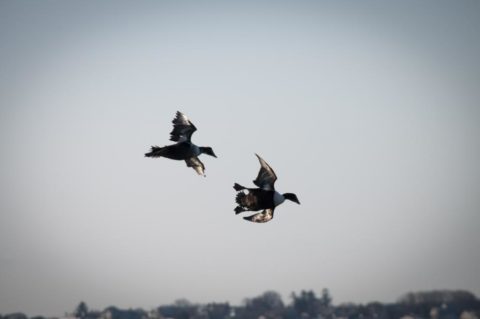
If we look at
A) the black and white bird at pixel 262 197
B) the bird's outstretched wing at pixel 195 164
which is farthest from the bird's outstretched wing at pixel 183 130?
the black and white bird at pixel 262 197

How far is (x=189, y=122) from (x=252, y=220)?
6.12m

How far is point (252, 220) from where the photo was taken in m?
28.7

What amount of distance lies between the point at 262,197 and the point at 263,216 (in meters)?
0.76

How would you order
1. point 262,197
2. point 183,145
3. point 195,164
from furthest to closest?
point 195,164 < point 183,145 < point 262,197

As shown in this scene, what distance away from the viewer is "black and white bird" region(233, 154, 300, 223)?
28.5 m

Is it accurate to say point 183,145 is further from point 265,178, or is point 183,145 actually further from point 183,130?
point 265,178

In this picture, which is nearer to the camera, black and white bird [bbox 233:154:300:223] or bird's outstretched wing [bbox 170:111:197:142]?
black and white bird [bbox 233:154:300:223]

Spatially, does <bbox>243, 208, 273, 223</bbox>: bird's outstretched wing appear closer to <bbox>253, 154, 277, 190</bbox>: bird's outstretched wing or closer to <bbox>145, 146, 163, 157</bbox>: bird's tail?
<bbox>253, 154, 277, 190</bbox>: bird's outstretched wing

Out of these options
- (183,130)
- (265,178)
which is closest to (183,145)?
(183,130)

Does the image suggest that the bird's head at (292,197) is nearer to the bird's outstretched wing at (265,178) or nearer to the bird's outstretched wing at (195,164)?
the bird's outstretched wing at (265,178)

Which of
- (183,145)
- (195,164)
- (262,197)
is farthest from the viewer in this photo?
(195,164)

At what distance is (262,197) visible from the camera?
28.8m

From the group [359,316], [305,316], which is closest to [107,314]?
[305,316]

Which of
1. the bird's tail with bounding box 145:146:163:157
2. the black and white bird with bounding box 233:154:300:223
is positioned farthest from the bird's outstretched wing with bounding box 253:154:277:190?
the bird's tail with bounding box 145:146:163:157
